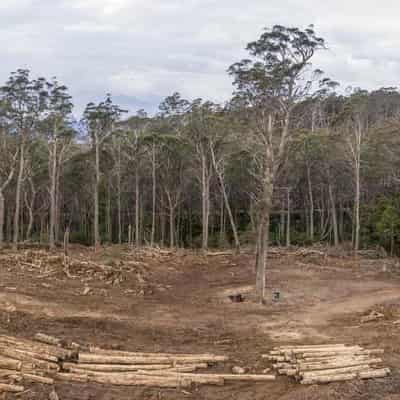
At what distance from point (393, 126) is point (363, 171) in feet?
15.8

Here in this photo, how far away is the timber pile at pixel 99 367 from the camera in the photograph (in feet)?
28.4

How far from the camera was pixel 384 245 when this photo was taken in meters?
34.1

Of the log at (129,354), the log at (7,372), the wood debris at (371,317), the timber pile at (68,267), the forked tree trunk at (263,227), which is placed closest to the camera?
the log at (7,372)

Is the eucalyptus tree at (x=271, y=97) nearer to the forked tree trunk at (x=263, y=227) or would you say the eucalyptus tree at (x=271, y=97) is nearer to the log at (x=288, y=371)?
the forked tree trunk at (x=263, y=227)

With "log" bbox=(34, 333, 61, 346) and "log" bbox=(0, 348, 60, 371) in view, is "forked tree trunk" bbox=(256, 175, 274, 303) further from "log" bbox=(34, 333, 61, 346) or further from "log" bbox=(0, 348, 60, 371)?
"log" bbox=(0, 348, 60, 371)

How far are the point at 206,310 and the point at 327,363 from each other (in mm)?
7375

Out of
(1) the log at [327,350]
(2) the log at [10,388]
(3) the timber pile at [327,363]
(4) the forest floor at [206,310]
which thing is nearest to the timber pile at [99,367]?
(2) the log at [10,388]

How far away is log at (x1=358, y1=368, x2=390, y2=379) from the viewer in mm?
9078

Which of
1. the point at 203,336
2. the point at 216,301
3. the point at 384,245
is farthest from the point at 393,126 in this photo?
the point at 203,336

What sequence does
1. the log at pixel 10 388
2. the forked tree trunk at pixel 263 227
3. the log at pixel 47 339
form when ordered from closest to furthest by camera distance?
1. the log at pixel 10 388
2. the log at pixel 47 339
3. the forked tree trunk at pixel 263 227

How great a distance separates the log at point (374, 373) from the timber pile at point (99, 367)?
142 cm

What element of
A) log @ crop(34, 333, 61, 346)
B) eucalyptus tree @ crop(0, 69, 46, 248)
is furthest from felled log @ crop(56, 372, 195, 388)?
eucalyptus tree @ crop(0, 69, 46, 248)

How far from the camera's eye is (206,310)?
16.5 metres

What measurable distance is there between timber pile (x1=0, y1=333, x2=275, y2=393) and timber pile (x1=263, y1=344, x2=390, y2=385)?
1.73 feet
